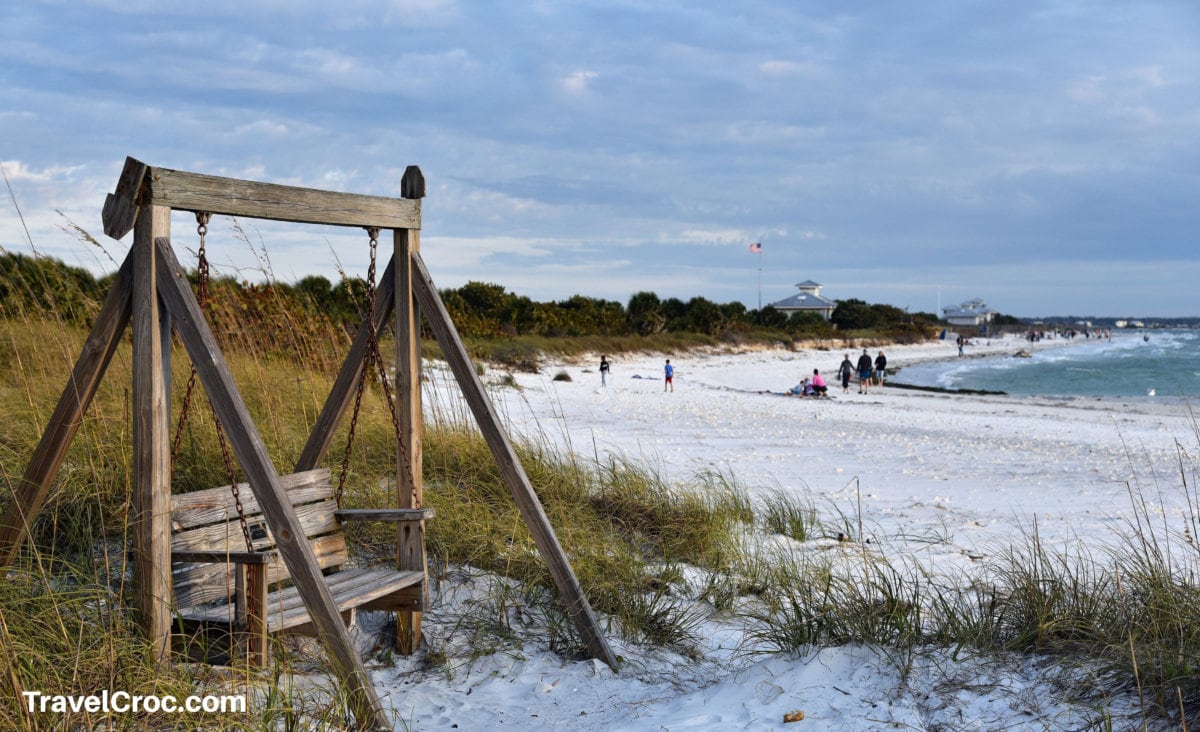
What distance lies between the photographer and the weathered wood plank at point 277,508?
369cm

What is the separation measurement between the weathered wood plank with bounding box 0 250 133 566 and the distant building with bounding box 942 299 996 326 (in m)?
129

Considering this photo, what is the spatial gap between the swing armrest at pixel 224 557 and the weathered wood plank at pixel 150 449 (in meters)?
0.10

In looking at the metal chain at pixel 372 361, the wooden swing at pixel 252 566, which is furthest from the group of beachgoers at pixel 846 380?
the wooden swing at pixel 252 566

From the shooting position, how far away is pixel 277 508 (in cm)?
371

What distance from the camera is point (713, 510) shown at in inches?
259

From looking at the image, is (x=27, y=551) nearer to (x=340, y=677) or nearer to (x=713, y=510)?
(x=340, y=677)

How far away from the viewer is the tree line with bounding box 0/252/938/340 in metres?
7.72

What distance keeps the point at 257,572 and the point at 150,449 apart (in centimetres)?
65

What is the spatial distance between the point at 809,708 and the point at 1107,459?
37.5ft

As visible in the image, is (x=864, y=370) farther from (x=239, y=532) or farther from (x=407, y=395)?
(x=239, y=532)

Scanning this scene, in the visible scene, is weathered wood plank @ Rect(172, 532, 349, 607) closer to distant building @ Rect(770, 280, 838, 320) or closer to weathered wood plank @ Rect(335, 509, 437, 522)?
weathered wood plank @ Rect(335, 509, 437, 522)

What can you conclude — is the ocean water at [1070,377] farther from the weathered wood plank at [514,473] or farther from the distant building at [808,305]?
the weathered wood plank at [514,473]

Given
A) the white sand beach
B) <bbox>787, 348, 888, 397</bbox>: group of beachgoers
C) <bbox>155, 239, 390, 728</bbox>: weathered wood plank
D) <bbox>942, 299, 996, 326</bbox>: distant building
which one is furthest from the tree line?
<bbox>942, 299, 996, 326</bbox>: distant building

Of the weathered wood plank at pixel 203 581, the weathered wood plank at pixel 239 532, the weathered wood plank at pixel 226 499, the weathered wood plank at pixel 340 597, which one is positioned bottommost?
the weathered wood plank at pixel 340 597
